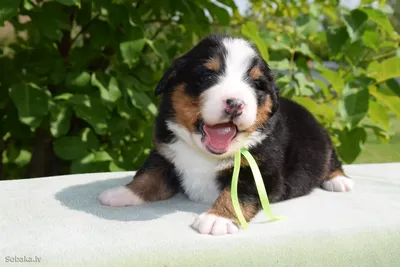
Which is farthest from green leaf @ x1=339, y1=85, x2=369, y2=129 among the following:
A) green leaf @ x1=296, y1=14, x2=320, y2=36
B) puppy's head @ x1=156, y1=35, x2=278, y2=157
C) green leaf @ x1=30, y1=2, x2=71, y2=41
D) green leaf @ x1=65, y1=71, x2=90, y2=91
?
green leaf @ x1=30, y1=2, x2=71, y2=41

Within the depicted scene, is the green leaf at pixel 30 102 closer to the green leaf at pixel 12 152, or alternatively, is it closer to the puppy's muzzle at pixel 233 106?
the green leaf at pixel 12 152

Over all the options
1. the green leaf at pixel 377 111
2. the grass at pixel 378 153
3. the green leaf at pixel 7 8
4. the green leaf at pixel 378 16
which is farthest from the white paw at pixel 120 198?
the grass at pixel 378 153

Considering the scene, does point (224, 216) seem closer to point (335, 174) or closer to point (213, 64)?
point (213, 64)

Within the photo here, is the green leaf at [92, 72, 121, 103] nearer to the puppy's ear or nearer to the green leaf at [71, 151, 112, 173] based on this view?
the green leaf at [71, 151, 112, 173]

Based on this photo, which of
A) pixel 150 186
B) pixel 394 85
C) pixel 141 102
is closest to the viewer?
pixel 150 186

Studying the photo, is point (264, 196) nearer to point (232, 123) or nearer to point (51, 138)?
point (232, 123)

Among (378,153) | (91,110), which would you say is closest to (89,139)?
(91,110)

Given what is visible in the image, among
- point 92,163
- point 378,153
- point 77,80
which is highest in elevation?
point 77,80
